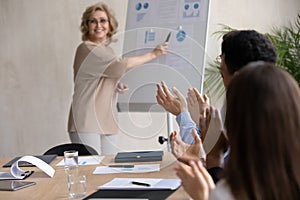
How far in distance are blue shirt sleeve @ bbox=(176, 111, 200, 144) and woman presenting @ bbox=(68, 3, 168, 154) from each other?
1.62 ft

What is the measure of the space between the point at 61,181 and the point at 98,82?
0.98m

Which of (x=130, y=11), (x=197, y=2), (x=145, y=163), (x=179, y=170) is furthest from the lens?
(x=130, y=11)

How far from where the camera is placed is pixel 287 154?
1.13 m

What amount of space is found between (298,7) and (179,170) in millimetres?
3191

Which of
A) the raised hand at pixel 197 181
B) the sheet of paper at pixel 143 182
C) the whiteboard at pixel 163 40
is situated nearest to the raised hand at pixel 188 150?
the sheet of paper at pixel 143 182

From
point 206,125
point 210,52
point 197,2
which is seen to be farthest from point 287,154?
point 210,52

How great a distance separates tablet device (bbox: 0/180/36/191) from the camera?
200 centimetres

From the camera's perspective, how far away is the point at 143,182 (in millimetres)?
1934

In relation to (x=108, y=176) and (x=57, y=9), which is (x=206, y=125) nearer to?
(x=108, y=176)

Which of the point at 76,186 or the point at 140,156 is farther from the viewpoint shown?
the point at 140,156

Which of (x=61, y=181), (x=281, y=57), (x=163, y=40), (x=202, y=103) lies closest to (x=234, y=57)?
(x=202, y=103)

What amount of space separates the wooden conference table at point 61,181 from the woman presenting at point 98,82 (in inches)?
21.1

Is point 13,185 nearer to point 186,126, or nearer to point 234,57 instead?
point 186,126

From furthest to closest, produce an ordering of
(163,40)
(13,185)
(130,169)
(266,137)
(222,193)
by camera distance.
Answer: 1. (163,40)
2. (130,169)
3. (13,185)
4. (222,193)
5. (266,137)
